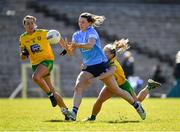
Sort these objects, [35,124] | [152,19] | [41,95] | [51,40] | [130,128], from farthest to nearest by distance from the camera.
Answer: [152,19], [41,95], [51,40], [35,124], [130,128]

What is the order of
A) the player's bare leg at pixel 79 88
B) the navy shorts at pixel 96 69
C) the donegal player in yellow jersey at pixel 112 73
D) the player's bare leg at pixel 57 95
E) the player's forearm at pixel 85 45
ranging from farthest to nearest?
the player's bare leg at pixel 57 95 < the donegal player in yellow jersey at pixel 112 73 < the navy shorts at pixel 96 69 < the player's bare leg at pixel 79 88 < the player's forearm at pixel 85 45

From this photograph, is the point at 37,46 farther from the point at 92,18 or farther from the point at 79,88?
the point at 79,88

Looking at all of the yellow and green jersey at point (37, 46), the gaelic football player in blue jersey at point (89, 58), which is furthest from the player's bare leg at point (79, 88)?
the yellow and green jersey at point (37, 46)

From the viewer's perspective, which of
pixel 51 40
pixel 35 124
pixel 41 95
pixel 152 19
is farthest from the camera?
pixel 152 19

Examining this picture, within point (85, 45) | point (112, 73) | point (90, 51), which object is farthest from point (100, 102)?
point (85, 45)

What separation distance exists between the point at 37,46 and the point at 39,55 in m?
0.26

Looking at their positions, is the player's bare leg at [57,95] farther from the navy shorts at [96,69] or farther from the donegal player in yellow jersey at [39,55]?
the navy shorts at [96,69]

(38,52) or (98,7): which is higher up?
(38,52)

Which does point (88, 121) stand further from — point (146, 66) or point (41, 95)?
point (146, 66)

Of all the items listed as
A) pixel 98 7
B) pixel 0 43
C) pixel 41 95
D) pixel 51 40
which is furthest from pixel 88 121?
pixel 98 7

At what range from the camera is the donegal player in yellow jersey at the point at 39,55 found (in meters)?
16.1

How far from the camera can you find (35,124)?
1453cm

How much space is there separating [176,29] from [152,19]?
4.45 feet

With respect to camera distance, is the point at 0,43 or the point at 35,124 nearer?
the point at 35,124
